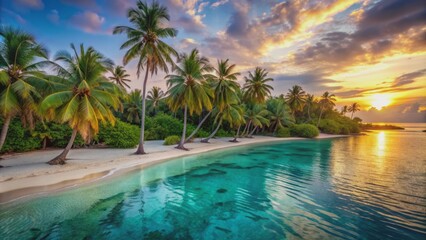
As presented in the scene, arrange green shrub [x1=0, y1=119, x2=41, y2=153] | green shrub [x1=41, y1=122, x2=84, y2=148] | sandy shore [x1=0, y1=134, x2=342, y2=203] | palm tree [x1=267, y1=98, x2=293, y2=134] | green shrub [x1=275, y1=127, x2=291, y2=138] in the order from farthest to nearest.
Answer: palm tree [x1=267, y1=98, x2=293, y2=134]
green shrub [x1=275, y1=127, x2=291, y2=138]
green shrub [x1=41, y1=122, x2=84, y2=148]
green shrub [x1=0, y1=119, x2=41, y2=153]
sandy shore [x1=0, y1=134, x2=342, y2=203]

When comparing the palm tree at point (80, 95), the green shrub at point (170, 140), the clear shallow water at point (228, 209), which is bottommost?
the clear shallow water at point (228, 209)

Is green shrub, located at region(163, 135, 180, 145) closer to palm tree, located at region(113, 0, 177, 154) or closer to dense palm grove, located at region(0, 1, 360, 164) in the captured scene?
dense palm grove, located at region(0, 1, 360, 164)

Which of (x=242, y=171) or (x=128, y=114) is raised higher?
(x=128, y=114)

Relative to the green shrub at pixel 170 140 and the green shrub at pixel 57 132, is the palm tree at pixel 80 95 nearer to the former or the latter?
the green shrub at pixel 57 132

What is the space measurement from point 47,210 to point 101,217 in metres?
Answer: 2.39

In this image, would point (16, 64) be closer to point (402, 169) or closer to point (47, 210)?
point (47, 210)

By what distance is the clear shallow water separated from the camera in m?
6.00

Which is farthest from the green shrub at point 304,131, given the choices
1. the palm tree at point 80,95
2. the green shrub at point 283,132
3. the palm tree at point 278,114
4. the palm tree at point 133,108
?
the palm tree at point 80,95

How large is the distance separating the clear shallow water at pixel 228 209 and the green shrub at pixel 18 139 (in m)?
10.6

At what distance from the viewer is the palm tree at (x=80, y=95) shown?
38.2ft

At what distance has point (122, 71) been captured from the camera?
3784 centimetres

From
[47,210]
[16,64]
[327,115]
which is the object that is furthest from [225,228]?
[327,115]

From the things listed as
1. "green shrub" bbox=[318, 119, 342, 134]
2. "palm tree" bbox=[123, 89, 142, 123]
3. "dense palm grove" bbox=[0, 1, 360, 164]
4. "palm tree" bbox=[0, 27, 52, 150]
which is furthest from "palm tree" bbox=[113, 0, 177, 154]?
"green shrub" bbox=[318, 119, 342, 134]

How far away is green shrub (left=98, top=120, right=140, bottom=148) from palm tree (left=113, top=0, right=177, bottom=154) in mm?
3963
